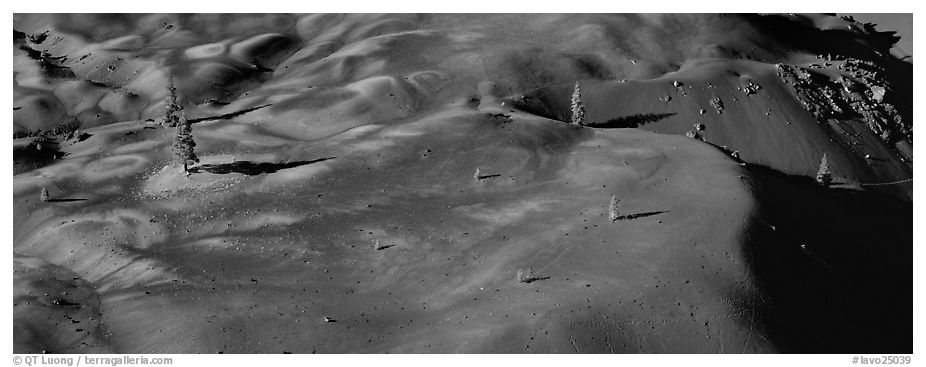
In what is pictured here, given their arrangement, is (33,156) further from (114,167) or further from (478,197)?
(478,197)

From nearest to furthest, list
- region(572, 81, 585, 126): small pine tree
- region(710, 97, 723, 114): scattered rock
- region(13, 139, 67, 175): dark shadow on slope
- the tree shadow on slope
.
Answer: the tree shadow on slope, region(13, 139, 67, 175): dark shadow on slope, region(572, 81, 585, 126): small pine tree, region(710, 97, 723, 114): scattered rock

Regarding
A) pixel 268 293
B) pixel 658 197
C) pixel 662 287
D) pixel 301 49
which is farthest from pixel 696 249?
pixel 301 49

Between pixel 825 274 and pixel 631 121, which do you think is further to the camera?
pixel 631 121

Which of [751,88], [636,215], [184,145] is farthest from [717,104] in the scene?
[184,145]

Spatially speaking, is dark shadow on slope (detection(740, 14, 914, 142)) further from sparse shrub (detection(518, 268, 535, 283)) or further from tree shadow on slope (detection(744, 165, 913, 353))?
sparse shrub (detection(518, 268, 535, 283))

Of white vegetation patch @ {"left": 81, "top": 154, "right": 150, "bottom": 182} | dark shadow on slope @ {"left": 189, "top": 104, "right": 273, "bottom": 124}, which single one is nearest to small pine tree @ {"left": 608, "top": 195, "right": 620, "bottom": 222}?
white vegetation patch @ {"left": 81, "top": 154, "right": 150, "bottom": 182}

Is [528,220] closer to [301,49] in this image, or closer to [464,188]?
[464,188]
